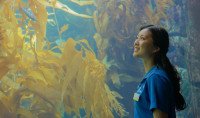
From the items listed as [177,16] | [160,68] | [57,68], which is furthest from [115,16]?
[160,68]

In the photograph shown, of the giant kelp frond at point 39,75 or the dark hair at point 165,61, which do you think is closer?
the dark hair at point 165,61

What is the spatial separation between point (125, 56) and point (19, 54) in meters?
2.68

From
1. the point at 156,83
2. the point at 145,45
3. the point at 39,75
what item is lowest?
the point at 39,75

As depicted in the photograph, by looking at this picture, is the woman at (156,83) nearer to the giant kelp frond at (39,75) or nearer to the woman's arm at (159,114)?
the woman's arm at (159,114)

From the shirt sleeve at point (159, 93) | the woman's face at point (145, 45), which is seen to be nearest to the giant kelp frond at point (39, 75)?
the woman's face at point (145, 45)

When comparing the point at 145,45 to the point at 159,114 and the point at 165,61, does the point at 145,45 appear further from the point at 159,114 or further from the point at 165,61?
the point at 159,114

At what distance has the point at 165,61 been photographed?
846 mm

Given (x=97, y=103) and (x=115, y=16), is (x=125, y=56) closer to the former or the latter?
(x=115, y=16)

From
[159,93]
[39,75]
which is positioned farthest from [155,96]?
[39,75]

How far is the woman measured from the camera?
688 mm

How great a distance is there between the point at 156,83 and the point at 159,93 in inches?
1.9

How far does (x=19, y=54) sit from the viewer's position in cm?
194

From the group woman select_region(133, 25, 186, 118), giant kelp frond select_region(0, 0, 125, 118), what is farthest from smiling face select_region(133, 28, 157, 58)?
giant kelp frond select_region(0, 0, 125, 118)

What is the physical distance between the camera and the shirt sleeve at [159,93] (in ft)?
2.22
